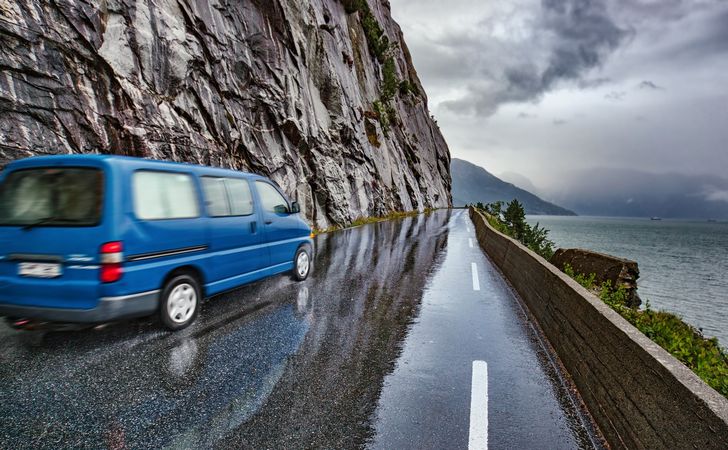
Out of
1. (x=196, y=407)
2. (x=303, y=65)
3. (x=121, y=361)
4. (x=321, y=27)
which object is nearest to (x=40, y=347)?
(x=121, y=361)

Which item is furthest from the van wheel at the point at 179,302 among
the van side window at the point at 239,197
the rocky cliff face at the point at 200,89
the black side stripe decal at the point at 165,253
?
the rocky cliff face at the point at 200,89

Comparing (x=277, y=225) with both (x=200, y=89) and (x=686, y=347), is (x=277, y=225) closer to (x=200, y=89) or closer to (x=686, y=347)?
(x=686, y=347)

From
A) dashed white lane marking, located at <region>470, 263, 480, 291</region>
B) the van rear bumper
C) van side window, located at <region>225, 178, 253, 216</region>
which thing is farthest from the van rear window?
dashed white lane marking, located at <region>470, 263, 480, 291</region>

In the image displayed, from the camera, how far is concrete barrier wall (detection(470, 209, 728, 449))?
215cm

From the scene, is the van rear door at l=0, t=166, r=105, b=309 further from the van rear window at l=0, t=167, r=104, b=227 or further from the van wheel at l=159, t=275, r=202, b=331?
the van wheel at l=159, t=275, r=202, b=331

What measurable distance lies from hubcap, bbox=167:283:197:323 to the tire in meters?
2.74

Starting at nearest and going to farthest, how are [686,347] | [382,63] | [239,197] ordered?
[686,347], [239,197], [382,63]

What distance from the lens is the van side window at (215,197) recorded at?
5.70 metres

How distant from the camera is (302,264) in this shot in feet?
26.7

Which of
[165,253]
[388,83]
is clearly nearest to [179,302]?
[165,253]

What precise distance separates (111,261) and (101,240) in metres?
0.25

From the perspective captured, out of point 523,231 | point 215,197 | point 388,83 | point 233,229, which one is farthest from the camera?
point 388,83

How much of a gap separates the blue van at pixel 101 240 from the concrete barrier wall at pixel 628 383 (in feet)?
A: 15.2

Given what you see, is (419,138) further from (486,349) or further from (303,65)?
(486,349)
